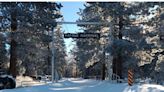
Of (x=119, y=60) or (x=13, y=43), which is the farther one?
(x=119, y=60)

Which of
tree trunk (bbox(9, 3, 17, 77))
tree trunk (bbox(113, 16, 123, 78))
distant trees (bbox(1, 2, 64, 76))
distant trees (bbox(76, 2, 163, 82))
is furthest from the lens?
tree trunk (bbox(113, 16, 123, 78))

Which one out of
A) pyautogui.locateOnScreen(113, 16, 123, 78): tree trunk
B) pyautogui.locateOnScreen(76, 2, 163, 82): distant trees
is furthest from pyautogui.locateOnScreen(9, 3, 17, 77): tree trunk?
pyautogui.locateOnScreen(113, 16, 123, 78): tree trunk

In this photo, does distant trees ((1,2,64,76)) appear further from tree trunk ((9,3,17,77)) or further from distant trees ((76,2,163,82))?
distant trees ((76,2,163,82))

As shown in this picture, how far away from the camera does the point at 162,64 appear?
42969mm

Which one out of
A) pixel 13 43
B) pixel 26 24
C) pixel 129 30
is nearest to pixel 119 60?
pixel 129 30

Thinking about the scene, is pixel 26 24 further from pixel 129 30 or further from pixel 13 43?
pixel 129 30

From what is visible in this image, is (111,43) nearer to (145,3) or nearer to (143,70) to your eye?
(145,3)

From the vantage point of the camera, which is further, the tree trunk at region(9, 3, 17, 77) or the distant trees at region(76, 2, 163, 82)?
the distant trees at region(76, 2, 163, 82)

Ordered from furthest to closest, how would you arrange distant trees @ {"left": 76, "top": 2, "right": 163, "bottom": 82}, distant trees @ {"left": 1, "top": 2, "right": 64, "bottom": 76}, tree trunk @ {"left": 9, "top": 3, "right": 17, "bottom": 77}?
distant trees @ {"left": 76, "top": 2, "right": 163, "bottom": 82} < distant trees @ {"left": 1, "top": 2, "right": 64, "bottom": 76} < tree trunk @ {"left": 9, "top": 3, "right": 17, "bottom": 77}

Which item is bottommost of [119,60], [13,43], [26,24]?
[119,60]

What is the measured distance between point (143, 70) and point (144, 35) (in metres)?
11.6

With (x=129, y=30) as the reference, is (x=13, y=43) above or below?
below

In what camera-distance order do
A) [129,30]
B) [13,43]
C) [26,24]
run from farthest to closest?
[129,30] < [13,43] < [26,24]

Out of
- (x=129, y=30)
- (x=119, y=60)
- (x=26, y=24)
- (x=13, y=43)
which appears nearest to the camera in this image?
(x=26, y=24)
